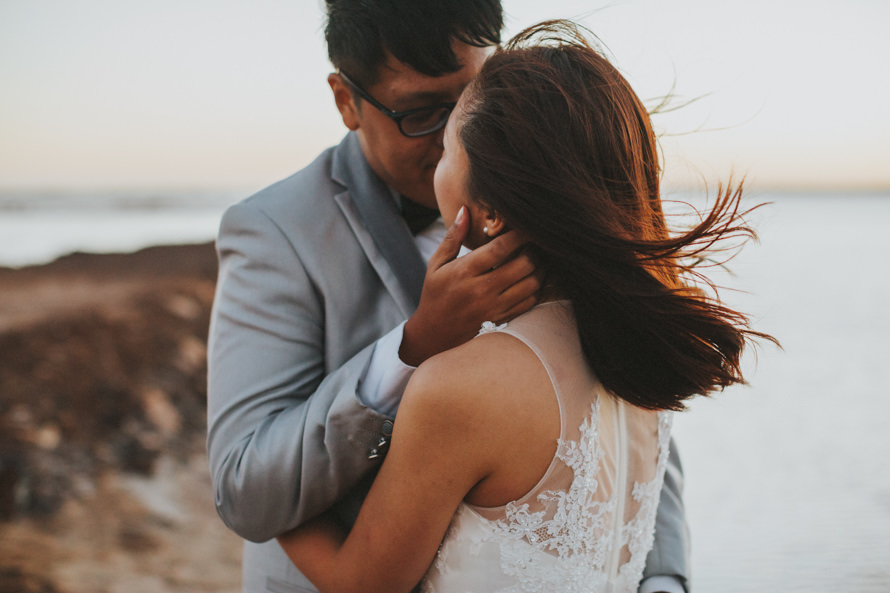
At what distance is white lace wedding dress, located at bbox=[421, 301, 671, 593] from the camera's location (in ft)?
4.57

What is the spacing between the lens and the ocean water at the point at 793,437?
4941 millimetres

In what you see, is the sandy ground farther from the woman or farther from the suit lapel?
the woman

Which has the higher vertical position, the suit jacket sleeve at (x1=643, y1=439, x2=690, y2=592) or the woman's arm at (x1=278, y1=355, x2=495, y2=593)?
the woman's arm at (x1=278, y1=355, x2=495, y2=593)

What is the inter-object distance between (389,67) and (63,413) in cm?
539

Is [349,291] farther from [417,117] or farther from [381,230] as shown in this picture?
[417,117]

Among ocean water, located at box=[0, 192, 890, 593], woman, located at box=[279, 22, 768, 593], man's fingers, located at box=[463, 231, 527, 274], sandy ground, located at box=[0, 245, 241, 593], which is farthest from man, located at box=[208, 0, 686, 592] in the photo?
sandy ground, located at box=[0, 245, 241, 593]

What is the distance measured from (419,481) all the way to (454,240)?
1.76ft

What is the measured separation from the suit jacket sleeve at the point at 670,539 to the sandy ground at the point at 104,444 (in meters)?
3.58

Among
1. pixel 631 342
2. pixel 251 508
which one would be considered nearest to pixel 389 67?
pixel 631 342

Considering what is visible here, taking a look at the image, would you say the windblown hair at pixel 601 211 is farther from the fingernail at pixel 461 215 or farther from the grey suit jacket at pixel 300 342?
the grey suit jacket at pixel 300 342

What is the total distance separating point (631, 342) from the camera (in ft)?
4.92

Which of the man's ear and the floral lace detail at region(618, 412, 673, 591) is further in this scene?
the man's ear

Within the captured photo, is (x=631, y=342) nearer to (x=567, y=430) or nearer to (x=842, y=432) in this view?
(x=567, y=430)

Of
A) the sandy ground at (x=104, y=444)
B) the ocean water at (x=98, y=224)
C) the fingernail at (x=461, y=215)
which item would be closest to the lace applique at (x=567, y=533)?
the fingernail at (x=461, y=215)
